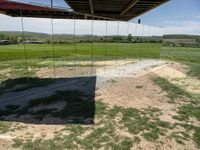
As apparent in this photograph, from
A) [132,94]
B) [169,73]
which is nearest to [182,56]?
[169,73]

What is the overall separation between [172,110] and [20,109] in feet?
14.1

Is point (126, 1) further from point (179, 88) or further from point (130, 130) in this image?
point (130, 130)

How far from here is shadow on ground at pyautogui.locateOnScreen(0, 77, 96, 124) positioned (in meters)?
5.86

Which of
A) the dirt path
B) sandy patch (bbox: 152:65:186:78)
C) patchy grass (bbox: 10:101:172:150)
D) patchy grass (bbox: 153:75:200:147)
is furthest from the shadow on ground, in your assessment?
sandy patch (bbox: 152:65:186:78)

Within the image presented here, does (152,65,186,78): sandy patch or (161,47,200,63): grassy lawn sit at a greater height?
(152,65,186,78): sandy patch

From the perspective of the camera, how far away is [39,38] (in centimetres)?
3866

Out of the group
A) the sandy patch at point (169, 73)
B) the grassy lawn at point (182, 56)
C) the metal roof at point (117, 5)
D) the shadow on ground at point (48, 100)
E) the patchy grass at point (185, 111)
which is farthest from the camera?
the grassy lawn at point (182, 56)

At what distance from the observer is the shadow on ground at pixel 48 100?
586 cm

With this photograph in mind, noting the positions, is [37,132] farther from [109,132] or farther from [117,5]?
[117,5]

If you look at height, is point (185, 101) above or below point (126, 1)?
below

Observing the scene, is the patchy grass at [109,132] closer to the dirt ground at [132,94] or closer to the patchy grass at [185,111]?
the dirt ground at [132,94]

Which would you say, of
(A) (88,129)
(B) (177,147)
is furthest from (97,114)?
(B) (177,147)

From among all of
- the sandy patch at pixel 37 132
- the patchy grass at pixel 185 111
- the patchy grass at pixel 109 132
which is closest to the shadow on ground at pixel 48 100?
the sandy patch at pixel 37 132

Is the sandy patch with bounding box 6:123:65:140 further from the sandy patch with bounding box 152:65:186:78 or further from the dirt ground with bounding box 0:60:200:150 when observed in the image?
the sandy patch with bounding box 152:65:186:78
